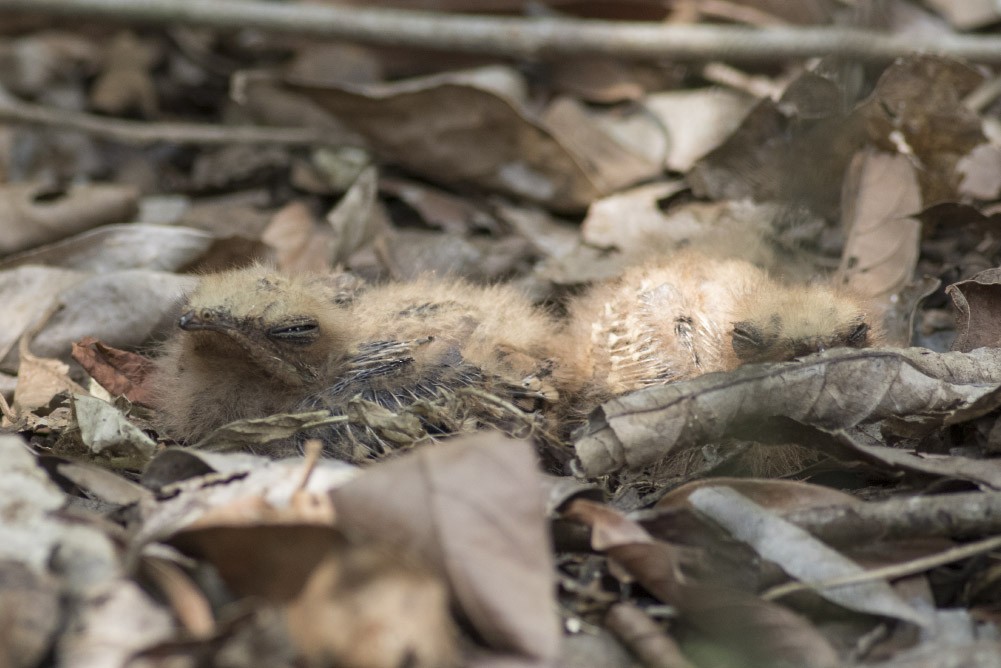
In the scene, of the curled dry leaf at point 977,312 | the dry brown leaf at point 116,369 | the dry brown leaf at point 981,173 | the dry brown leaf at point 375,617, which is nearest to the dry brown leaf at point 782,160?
the dry brown leaf at point 981,173

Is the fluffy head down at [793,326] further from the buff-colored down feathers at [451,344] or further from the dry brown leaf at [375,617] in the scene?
the dry brown leaf at [375,617]

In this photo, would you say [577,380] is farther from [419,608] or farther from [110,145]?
[110,145]

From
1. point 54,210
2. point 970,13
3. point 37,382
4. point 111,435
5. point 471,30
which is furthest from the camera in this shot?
point 970,13

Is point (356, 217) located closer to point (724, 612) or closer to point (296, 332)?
point (296, 332)

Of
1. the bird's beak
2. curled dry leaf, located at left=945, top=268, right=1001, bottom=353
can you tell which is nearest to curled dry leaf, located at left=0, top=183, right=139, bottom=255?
the bird's beak

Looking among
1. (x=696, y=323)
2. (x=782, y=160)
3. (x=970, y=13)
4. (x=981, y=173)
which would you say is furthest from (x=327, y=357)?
(x=970, y=13)

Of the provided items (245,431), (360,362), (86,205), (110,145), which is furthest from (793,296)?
(110,145)
